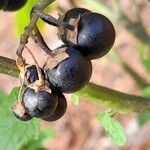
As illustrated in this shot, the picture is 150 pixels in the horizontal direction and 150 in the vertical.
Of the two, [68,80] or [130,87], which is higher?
[68,80]

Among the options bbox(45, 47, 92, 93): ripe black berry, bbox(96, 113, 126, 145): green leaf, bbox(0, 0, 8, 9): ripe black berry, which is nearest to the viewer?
bbox(45, 47, 92, 93): ripe black berry

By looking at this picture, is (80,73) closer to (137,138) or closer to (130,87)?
(137,138)

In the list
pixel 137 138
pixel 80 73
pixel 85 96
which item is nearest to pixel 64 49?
pixel 80 73

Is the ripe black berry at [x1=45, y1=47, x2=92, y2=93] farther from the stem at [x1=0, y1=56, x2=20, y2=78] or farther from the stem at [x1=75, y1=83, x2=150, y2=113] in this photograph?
the stem at [x1=75, y1=83, x2=150, y2=113]

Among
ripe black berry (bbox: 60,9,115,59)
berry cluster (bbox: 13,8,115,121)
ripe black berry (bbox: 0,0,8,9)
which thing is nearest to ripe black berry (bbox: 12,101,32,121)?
berry cluster (bbox: 13,8,115,121)

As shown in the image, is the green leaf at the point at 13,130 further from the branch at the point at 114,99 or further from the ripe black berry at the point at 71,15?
the ripe black berry at the point at 71,15

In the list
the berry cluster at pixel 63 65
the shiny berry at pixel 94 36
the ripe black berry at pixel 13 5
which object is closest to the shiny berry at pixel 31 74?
the berry cluster at pixel 63 65

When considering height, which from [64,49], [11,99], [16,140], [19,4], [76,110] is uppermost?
[64,49]
